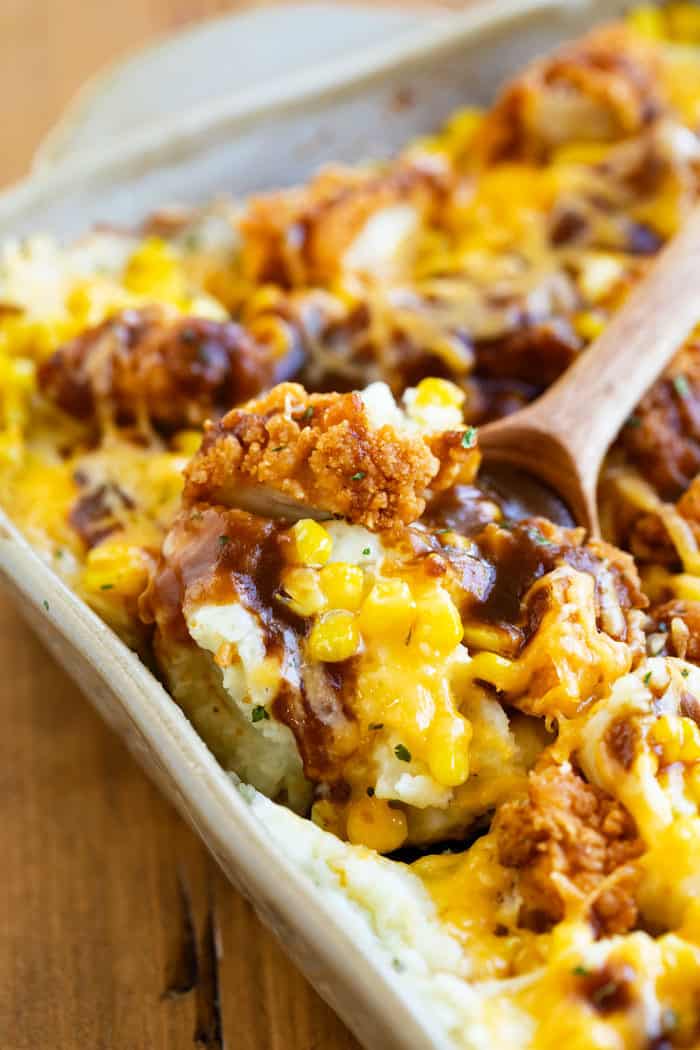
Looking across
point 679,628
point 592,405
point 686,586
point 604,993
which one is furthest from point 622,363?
point 604,993

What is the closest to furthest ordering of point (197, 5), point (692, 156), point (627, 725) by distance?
1. point (627, 725)
2. point (692, 156)
3. point (197, 5)

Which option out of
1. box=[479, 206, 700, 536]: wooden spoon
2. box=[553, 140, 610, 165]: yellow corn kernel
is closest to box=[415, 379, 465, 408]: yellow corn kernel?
box=[479, 206, 700, 536]: wooden spoon

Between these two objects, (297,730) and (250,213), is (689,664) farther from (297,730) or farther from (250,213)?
(250,213)

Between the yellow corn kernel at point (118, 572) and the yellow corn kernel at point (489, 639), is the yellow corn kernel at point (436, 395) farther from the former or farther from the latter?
the yellow corn kernel at point (118, 572)

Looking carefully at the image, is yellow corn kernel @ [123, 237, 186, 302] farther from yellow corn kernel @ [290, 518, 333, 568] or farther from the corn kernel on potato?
yellow corn kernel @ [290, 518, 333, 568]

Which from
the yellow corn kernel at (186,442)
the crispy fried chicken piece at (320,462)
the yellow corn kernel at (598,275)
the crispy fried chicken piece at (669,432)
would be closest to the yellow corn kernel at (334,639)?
the crispy fried chicken piece at (320,462)

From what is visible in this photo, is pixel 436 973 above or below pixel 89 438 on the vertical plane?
below

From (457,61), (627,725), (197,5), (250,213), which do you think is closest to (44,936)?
(627,725)
